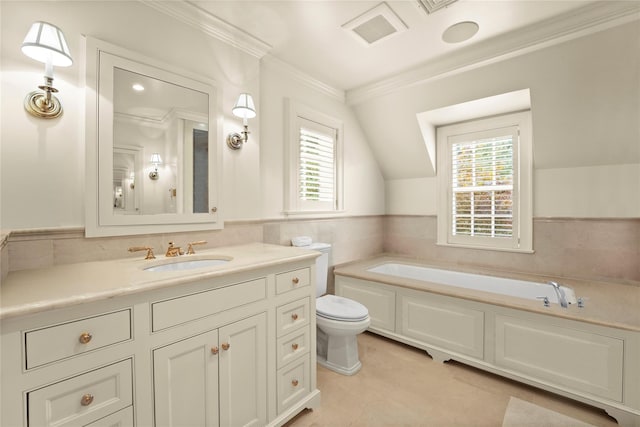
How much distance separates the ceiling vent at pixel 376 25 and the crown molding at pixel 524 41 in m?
0.68

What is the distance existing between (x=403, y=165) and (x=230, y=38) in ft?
7.77

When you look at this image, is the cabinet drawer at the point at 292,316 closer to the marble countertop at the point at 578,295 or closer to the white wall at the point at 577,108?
the marble countertop at the point at 578,295

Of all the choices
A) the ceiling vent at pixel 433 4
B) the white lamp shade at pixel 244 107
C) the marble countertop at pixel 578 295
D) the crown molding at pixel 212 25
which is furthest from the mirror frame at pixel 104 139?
the marble countertop at pixel 578 295

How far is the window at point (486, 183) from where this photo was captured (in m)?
2.88

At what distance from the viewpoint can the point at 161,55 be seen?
1.74m

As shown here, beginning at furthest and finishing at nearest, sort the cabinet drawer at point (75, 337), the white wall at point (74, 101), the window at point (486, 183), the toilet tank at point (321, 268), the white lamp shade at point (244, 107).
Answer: the window at point (486, 183)
the toilet tank at point (321, 268)
the white lamp shade at point (244, 107)
the white wall at point (74, 101)
the cabinet drawer at point (75, 337)

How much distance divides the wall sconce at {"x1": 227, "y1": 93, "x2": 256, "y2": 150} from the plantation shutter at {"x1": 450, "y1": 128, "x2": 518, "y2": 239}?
241 cm

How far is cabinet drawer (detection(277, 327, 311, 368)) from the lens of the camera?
1.59 m

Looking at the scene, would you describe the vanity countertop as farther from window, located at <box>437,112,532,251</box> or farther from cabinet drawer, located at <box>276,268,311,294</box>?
window, located at <box>437,112,532,251</box>

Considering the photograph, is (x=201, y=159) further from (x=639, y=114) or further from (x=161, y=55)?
(x=639, y=114)

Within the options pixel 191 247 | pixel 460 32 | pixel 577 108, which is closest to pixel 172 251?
pixel 191 247

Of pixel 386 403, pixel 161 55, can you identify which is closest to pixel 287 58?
pixel 161 55

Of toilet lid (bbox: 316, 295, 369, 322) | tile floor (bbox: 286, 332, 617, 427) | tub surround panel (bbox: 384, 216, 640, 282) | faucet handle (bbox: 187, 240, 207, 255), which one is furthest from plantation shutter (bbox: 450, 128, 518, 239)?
faucet handle (bbox: 187, 240, 207, 255)

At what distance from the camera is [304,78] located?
8.99 ft
